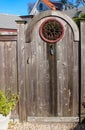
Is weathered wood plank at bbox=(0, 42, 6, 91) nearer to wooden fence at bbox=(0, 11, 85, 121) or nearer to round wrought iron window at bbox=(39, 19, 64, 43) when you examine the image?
wooden fence at bbox=(0, 11, 85, 121)

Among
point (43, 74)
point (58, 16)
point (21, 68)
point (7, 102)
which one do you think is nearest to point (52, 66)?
point (43, 74)

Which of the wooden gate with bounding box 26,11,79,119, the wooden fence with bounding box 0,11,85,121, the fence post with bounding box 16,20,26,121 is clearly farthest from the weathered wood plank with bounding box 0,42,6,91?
the wooden gate with bounding box 26,11,79,119

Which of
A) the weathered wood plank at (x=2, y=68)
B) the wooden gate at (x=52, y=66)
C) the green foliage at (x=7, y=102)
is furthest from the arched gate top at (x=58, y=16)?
the green foliage at (x=7, y=102)

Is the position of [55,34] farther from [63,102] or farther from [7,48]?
[63,102]

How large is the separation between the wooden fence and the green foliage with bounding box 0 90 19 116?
0.40 feet

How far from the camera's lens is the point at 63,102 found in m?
5.56

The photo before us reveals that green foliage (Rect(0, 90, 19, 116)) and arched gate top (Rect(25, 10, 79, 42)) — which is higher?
arched gate top (Rect(25, 10, 79, 42))

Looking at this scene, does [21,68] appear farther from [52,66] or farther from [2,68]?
[52,66]

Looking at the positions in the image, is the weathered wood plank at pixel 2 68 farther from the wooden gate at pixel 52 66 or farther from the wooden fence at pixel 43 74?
the wooden gate at pixel 52 66

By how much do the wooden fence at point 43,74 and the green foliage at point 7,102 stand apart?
0.40 ft

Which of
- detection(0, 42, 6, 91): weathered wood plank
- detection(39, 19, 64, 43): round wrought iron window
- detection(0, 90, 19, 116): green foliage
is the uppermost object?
detection(39, 19, 64, 43): round wrought iron window

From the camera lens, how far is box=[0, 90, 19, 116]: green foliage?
511cm

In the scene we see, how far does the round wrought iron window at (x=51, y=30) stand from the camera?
5.36 metres

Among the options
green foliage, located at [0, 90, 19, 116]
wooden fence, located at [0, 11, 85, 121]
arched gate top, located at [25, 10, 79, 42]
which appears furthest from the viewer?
wooden fence, located at [0, 11, 85, 121]
